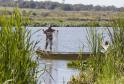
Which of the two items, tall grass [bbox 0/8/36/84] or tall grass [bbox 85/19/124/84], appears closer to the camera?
tall grass [bbox 0/8/36/84]

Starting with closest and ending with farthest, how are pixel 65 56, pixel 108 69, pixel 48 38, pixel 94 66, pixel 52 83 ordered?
pixel 108 69, pixel 94 66, pixel 52 83, pixel 65 56, pixel 48 38

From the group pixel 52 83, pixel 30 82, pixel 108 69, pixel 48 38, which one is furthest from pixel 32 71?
pixel 48 38

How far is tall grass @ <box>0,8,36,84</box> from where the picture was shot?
616 cm

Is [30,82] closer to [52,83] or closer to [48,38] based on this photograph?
[52,83]

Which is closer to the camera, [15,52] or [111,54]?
[15,52]

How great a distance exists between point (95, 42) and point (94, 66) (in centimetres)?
81

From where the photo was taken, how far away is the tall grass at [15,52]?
20.2 ft

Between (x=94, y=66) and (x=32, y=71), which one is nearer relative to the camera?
(x=32, y=71)

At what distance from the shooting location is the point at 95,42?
903cm

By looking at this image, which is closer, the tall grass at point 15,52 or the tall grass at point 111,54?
the tall grass at point 15,52

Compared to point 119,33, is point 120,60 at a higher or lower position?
lower

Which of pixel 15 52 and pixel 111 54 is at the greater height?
pixel 15 52

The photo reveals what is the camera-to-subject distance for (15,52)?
20.3ft

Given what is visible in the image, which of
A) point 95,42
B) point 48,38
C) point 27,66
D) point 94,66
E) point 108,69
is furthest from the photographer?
point 48,38
